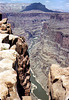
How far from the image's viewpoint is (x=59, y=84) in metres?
6.52

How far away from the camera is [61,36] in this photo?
449 ft

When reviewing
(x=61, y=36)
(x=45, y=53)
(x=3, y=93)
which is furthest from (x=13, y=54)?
(x=61, y=36)

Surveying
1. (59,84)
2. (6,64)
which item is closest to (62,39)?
(59,84)

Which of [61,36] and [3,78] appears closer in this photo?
[3,78]

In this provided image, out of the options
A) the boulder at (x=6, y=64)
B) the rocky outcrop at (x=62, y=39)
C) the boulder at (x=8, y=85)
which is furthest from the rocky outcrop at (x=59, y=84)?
the rocky outcrop at (x=62, y=39)

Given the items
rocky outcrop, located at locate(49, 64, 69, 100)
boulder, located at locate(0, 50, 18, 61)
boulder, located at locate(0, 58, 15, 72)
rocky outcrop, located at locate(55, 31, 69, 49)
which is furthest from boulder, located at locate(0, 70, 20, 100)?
rocky outcrop, located at locate(55, 31, 69, 49)

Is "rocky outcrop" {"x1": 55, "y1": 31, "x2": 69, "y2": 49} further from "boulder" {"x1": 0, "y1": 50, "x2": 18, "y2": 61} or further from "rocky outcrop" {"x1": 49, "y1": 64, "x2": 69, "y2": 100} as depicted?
"boulder" {"x1": 0, "y1": 50, "x2": 18, "y2": 61}

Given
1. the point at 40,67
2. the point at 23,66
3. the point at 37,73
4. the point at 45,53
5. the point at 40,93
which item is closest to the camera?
the point at 23,66

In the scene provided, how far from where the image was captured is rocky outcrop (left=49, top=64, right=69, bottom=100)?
578 centimetres

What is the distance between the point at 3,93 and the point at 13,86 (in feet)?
2.00

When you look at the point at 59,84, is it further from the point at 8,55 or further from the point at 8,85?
the point at 8,55

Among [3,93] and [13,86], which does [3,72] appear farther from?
[3,93]

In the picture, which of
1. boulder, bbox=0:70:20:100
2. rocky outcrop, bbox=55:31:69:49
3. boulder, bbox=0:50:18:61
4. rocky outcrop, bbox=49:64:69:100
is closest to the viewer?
boulder, bbox=0:70:20:100

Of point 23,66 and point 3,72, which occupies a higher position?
point 3,72
